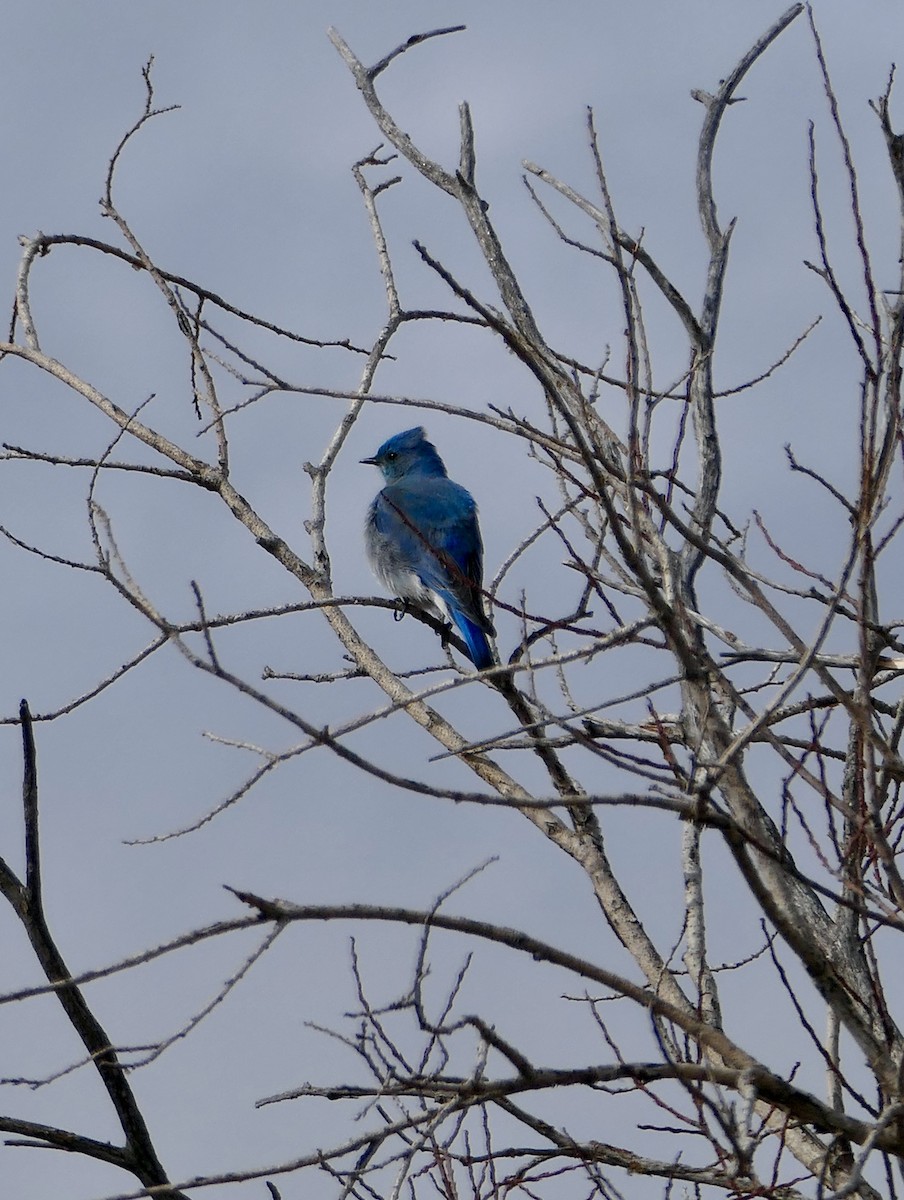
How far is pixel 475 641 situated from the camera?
6.62 meters

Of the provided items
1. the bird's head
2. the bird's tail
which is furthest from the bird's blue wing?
the bird's head

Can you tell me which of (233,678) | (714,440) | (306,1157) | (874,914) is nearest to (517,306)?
(714,440)

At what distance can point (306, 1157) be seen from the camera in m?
2.58

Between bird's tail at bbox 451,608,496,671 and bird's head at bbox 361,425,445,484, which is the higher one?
bird's head at bbox 361,425,445,484

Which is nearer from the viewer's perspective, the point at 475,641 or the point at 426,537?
the point at 475,641

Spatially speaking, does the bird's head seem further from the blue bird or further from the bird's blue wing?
the bird's blue wing

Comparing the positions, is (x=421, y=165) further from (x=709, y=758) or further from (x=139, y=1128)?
(x=139, y=1128)

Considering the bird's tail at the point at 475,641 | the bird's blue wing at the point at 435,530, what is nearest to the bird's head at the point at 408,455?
Result: the bird's blue wing at the point at 435,530

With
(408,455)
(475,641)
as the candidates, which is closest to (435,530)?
(408,455)

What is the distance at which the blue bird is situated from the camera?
6.79 metres

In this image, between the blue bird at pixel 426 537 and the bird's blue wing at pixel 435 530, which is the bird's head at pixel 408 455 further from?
the bird's blue wing at pixel 435 530

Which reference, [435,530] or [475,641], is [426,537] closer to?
[435,530]

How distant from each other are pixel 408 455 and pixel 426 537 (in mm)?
1366

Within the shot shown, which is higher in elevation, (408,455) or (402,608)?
(408,455)
